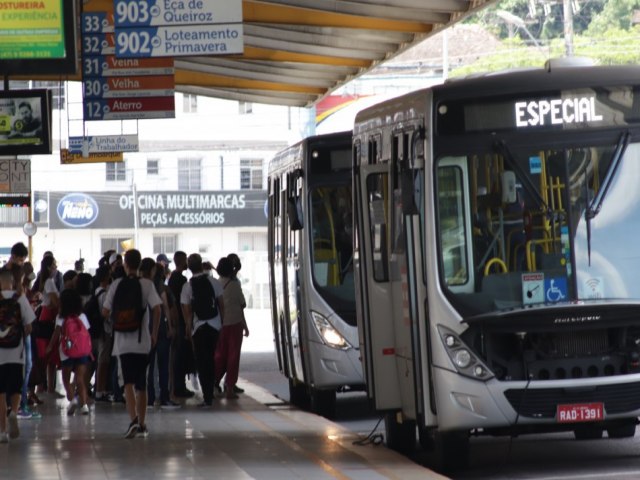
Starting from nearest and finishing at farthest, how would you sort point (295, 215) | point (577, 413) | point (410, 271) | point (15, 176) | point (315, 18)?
1. point (577, 413)
2. point (410, 271)
3. point (295, 215)
4. point (315, 18)
5. point (15, 176)

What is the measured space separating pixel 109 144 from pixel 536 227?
625 inches

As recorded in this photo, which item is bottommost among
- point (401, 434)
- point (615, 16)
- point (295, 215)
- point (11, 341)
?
point (401, 434)

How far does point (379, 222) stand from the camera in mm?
12781

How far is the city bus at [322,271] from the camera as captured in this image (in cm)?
1636

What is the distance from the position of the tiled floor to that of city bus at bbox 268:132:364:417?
1.85 feet

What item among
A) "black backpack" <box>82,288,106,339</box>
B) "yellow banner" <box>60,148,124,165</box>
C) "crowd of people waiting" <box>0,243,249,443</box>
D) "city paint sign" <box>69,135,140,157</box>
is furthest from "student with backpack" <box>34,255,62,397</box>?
"yellow banner" <box>60,148,124,165</box>

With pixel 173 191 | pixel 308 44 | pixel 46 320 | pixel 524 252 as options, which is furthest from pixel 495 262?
pixel 173 191

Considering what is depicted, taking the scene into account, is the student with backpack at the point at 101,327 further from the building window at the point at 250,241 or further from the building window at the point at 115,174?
the building window at the point at 115,174

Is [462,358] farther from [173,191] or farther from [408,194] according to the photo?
[173,191]

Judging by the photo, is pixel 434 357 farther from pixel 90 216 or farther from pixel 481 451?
pixel 90 216

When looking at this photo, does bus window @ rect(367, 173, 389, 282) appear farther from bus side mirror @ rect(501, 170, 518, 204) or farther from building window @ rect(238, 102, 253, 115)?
building window @ rect(238, 102, 253, 115)

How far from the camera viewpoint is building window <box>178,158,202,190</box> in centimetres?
6812

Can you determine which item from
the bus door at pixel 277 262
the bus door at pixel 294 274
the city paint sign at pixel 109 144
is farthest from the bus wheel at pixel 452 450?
the city paint sign at pixel 109 144

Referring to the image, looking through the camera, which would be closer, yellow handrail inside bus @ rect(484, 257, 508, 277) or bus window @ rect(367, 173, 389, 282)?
yellow handrail inside bus @ rect(484, 257, 508, 277)
